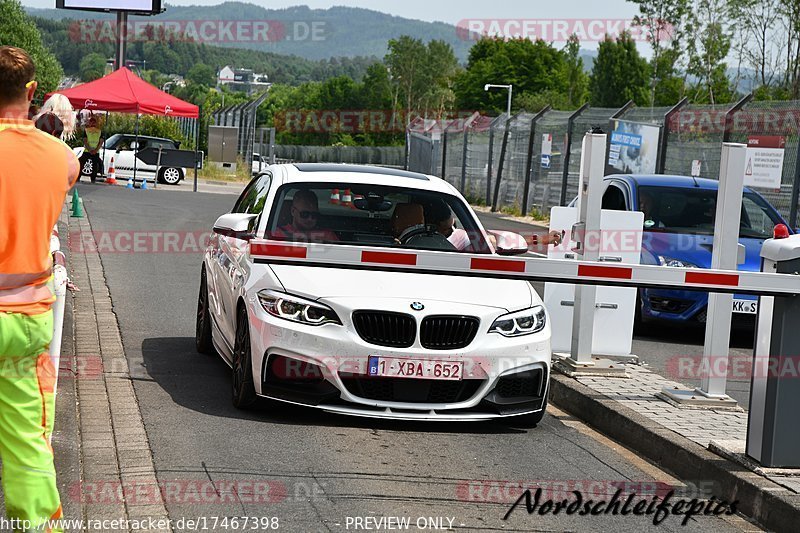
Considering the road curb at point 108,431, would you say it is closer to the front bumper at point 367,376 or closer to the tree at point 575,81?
the front bumper at point 367,376

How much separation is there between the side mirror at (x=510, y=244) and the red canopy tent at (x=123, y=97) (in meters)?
23.0

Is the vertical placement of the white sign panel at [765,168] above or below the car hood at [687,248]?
above

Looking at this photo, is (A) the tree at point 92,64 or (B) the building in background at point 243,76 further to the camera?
(B) the building in background at point 243,76

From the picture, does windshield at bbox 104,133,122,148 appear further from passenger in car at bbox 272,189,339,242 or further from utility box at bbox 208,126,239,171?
passenger in car at bbox 272,189,339,242

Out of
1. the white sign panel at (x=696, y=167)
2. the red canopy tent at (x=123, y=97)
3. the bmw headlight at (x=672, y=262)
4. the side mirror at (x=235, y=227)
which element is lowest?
the bmw headlight at (x=672, y=262)

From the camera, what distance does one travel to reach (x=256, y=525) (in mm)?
5359

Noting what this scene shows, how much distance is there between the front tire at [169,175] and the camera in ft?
123

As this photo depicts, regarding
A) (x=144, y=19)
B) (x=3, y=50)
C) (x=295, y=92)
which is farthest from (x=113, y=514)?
(x=295, y=92)

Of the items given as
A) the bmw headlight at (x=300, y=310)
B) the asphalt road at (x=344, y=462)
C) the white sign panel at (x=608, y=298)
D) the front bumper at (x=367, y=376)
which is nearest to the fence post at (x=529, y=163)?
the white sign panel at (x=608, y=298)

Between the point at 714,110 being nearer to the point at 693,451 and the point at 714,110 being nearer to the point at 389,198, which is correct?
the point at 389,198

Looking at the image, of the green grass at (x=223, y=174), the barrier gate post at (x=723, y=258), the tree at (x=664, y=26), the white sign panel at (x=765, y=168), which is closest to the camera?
the barrier gate post at (x=723, y=258)

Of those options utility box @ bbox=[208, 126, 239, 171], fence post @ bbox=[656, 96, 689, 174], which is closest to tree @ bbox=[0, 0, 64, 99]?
utility box @ bbox=[208, 126, 239, 171]

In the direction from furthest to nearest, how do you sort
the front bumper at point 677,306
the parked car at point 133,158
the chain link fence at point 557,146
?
the parked car at point 133,158 → the chain link fence at point 557,146 → the front bumper at point 677,306

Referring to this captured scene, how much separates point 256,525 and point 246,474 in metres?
0.91
